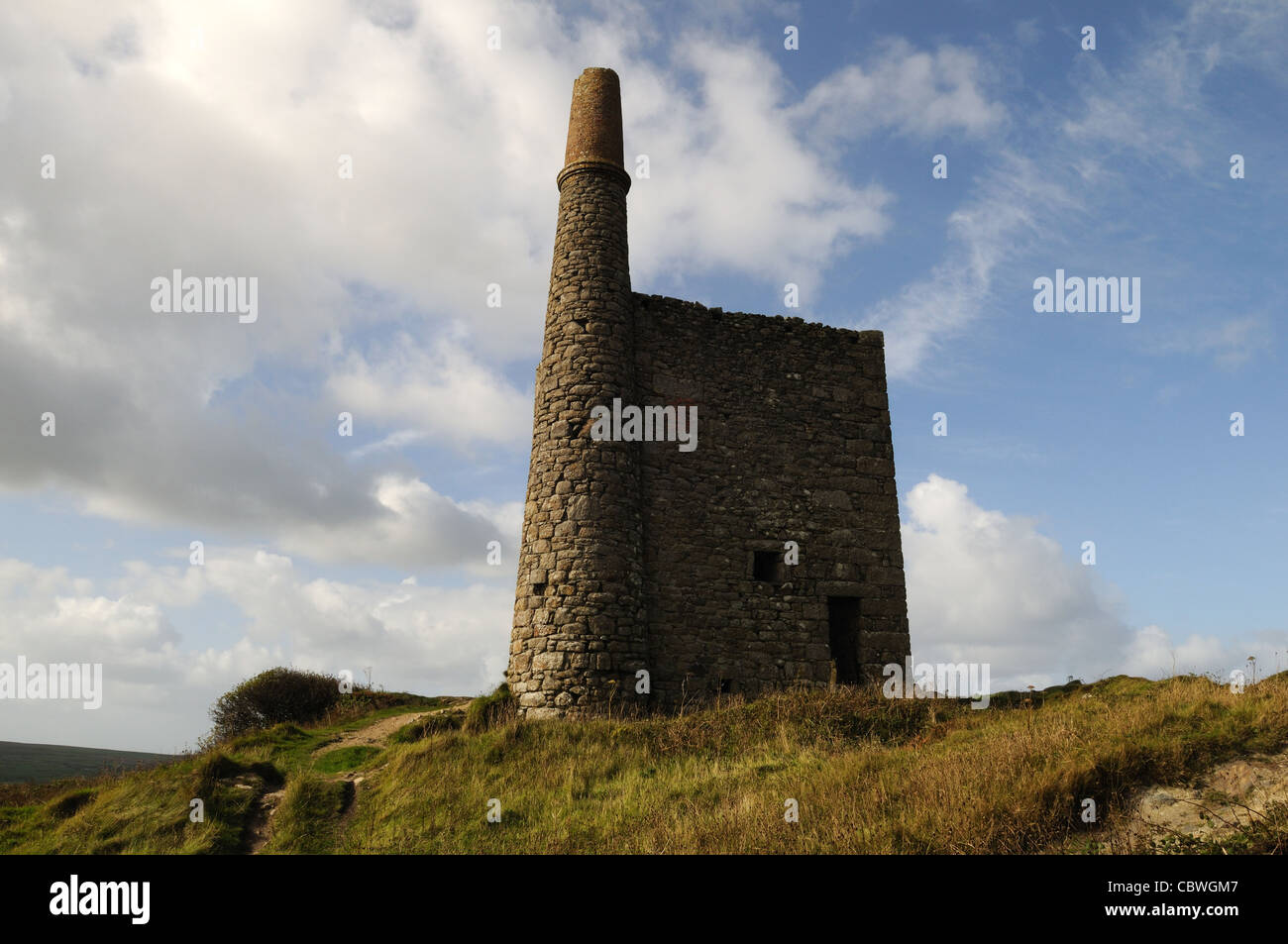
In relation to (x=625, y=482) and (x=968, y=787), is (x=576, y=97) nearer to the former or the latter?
(x=625, y=482)

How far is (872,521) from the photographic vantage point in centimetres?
1719

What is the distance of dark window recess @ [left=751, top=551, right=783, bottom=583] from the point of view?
1609 centimetres

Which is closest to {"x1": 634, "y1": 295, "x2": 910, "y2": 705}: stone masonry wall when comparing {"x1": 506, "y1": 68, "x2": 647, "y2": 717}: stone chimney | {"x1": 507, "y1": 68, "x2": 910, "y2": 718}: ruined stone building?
{"x1": 507, "y1": 68, "x2": 910, "y2": 718}: ruined stone building

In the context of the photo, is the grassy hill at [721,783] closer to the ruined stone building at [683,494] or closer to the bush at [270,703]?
the ruined stone building at [683,494]

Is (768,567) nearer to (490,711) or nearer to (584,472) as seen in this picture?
(584,472)

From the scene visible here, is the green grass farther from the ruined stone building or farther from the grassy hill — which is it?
the ruined stone building

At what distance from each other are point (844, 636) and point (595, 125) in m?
12.2

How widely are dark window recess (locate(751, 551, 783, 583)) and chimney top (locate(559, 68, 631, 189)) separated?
850 cm

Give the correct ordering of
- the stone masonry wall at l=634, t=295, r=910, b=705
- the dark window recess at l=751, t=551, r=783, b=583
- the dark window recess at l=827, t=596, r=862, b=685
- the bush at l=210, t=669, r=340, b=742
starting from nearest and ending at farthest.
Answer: the stone masonry wall at l=634, t=295, r=910, b=705 < the dark window recess at l=751, t=551, r=783, b=583 < the dark window recess at l=827, t=596, r=862, b=685 < the bush at l=210, t=669, r=340, b=742

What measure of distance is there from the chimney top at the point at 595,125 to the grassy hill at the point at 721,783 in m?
11.3

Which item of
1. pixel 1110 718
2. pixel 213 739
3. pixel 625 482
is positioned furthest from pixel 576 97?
pixel 213 739

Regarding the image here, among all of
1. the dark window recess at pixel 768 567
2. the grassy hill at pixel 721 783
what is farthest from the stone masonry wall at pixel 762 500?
the grassy hill at pixel 721 783

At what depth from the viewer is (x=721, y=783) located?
31.4 ft
